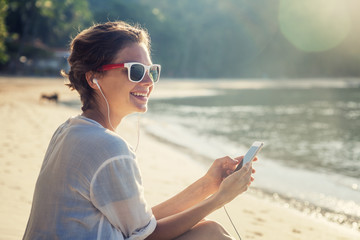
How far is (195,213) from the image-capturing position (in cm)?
196

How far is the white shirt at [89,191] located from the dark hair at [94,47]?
0.75 ft

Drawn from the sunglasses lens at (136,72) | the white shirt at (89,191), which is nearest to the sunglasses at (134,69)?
the sunglasses lens at (136,72)

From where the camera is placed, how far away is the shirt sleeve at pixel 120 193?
63.6 inches

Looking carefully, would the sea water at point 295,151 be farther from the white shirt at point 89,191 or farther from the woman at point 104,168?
the white shirt at point 89,191

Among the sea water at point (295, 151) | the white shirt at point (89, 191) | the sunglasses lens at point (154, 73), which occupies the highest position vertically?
the sea water at point (295, 151)

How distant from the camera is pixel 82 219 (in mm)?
1731

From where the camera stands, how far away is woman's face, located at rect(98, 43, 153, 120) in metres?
1.95

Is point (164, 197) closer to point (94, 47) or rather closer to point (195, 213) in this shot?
point (195, 213)

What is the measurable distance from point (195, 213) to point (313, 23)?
364 ft

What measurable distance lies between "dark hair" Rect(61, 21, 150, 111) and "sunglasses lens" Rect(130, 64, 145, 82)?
114mm

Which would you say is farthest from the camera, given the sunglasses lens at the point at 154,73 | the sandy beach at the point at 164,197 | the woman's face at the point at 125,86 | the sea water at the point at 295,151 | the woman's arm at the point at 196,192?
the sea water at the point at 295,151

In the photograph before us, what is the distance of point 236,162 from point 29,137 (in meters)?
7.43

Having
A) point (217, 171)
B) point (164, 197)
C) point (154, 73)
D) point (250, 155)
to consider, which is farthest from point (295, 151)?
point (154, 73)

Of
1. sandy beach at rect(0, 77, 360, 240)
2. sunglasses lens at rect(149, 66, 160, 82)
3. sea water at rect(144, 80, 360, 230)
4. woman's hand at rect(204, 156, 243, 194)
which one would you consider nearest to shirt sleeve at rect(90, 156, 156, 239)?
sunglasses lens at rect(149, 66, 160, 82)
